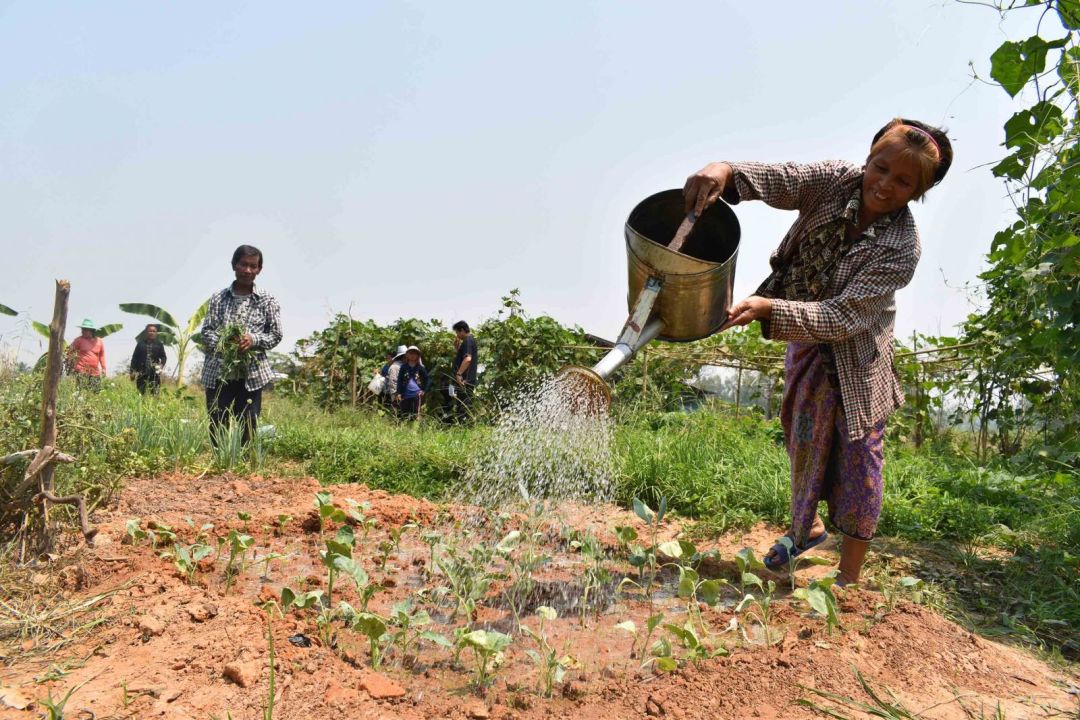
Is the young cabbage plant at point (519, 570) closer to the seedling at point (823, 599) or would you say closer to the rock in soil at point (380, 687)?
the rock in soil at point (380, 687)

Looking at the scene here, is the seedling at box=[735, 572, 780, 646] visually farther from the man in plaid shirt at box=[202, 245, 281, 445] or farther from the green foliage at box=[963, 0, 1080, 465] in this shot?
the man in plaid shirt at box=[202, 245, 281, 445]

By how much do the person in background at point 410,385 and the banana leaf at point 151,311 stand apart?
4194 millimetres

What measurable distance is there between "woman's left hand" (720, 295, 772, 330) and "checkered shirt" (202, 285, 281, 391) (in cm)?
327

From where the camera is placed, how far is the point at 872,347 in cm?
258

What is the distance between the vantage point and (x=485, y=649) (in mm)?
1812

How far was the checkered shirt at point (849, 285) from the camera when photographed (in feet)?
7.84

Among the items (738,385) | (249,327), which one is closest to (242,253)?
(249,327)

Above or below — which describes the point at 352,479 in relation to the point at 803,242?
below

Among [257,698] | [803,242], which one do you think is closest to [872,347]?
[803,242]

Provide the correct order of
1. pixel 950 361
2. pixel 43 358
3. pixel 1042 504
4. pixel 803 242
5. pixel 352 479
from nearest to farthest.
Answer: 1. pixel 803 242
2. pixel 43 358
3. pixel 1042 504
4. pixel 352 479
5. pixel 950 361

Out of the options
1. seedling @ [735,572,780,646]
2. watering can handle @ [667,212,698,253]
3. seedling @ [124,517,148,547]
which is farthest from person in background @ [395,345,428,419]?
seedling @ [735,572,780,646]

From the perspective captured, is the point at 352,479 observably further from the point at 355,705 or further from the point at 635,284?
the point at 355,705

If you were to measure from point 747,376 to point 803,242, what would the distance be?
18.9 feet

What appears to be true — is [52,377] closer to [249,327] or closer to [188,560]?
[188,560]
